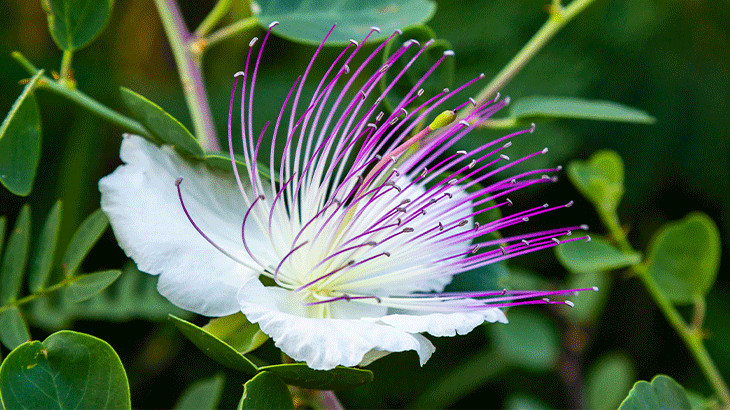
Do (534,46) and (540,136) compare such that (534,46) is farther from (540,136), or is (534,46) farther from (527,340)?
(527,340)

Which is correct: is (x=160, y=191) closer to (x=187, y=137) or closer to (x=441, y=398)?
(x=187, y=137)

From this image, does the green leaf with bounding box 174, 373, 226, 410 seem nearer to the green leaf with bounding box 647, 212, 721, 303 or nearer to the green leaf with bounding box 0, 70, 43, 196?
the green leaf with bounding box 0, 70, 43, 196

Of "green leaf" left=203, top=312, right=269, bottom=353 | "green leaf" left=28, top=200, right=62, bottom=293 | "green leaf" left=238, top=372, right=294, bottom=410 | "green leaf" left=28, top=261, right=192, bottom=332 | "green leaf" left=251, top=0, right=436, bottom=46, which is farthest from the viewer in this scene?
"green leaf" left=28, top=261, right=192, bottom=332

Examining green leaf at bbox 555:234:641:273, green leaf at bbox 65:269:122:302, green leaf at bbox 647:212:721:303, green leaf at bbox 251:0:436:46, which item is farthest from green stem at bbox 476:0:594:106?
green leaf at bbox 65:269:122:302

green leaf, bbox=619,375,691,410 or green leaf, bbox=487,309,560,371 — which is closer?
green leaf, bbox=619,375,691,410

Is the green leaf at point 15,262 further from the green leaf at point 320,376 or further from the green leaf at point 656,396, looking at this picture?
the green leaf at point 656,396

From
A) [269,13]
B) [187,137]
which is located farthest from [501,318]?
[269,13]

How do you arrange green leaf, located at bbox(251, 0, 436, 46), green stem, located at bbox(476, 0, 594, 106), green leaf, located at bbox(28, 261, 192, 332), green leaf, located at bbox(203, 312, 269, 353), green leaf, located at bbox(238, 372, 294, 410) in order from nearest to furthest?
green leaf, located at bbox(238, 372, 294, 410) → green leaf, located at bbox(203, 312, 269, 353) → green leaf, located at bbox(251, 0, 436, 46) → green stem, located at bbox(476, 0, 594, 106) → green leaf, located at bbox(28, 261, 192, 332)
